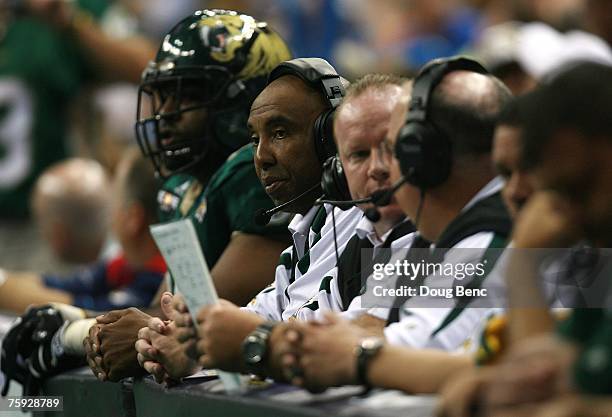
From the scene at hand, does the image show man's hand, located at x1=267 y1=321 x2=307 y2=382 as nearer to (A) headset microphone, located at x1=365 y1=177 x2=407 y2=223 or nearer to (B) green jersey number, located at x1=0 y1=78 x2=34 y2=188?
(A) headset microphone, located at x1=365 y1=177 x2=407 y2=223

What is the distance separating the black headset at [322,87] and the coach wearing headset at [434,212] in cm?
76

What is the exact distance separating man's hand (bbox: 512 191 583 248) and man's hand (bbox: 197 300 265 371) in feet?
2.56

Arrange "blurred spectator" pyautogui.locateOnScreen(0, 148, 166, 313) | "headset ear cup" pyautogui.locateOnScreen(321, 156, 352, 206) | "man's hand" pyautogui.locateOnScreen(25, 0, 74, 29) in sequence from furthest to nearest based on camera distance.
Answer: "man's hand" pyautogui.locateOnScreen(25, 0, 74, 29), "blurred spectator" pyautogui.locateOnScreen(0, 148, 166, 313), "headset ear cup" pyautogui.locateOnScreen(321, 156, 352, 206)

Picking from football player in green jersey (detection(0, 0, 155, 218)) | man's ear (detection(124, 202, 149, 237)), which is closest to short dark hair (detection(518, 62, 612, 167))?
man's ear (detection(124, 202, 149, 237))

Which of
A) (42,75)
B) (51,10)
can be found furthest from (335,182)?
(42,75)

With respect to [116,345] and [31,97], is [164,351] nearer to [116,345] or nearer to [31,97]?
[116,345]

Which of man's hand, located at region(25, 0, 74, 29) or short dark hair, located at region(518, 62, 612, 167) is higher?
man's hand, located at region(25, 0, 74, 29)

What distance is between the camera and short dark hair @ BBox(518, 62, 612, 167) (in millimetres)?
2316

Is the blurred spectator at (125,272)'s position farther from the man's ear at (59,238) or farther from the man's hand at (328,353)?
the man's hand at (328,353)

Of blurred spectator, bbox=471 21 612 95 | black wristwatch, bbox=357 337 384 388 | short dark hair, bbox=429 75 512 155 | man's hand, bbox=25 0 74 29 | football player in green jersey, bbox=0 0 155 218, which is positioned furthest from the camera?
football player in green jersey, bbox=0 0 155 218

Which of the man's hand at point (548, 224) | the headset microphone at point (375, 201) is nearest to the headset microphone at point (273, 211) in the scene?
the headset microphone at point (375, 201)

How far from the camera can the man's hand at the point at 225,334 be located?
10.0 feet

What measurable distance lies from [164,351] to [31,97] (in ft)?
17.8

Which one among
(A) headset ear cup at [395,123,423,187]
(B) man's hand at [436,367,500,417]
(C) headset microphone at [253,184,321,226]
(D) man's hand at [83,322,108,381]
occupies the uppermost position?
(A) headset ear cup at [395,123,423,187]
